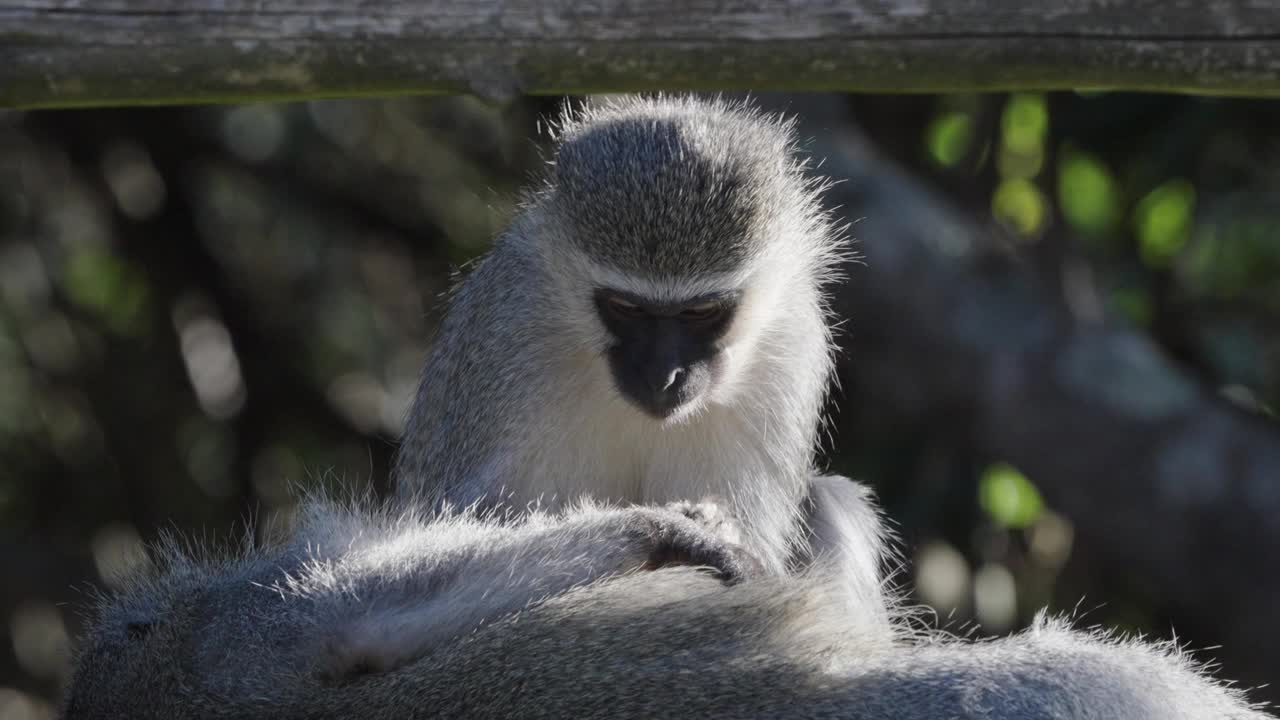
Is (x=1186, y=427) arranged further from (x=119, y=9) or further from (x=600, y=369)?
(x=119, y=9)

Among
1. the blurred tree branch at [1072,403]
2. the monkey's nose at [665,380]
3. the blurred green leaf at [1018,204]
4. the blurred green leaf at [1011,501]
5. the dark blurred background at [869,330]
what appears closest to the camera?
the monkey's nose at [665,380]

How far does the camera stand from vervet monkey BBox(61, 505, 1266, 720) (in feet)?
7.98

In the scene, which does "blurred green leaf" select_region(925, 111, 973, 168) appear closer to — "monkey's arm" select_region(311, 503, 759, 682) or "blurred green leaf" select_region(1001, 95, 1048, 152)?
"blurred green leaf" select_region(1001, 95, 1048, 152)

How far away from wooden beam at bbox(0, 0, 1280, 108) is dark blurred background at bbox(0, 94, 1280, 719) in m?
2.77

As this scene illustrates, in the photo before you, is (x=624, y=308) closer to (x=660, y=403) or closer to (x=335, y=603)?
(x=660, y=403)

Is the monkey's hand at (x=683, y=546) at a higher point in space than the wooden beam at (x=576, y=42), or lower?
lower

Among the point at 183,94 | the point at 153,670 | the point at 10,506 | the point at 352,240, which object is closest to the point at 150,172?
the point at 352,240

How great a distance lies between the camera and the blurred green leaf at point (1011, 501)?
680cm

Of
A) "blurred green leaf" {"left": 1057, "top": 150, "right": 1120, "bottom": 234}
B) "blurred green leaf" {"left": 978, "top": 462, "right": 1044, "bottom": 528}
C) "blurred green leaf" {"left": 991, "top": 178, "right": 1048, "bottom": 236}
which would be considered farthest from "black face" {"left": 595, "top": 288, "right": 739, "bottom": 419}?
"blurred green leaf" {"left": 991, "top": 178, "right": 1048, "bottom": 236}

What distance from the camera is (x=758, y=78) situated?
9.56ft

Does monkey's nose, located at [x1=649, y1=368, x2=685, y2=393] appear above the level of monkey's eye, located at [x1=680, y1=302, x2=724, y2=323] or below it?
below

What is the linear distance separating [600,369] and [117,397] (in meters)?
3.67

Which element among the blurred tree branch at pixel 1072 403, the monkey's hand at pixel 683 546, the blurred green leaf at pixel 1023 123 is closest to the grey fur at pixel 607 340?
the monkey's hand at pixel 683 546

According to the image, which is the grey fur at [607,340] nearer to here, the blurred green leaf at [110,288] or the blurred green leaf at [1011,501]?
the blurred green leaf at [1011,501]
